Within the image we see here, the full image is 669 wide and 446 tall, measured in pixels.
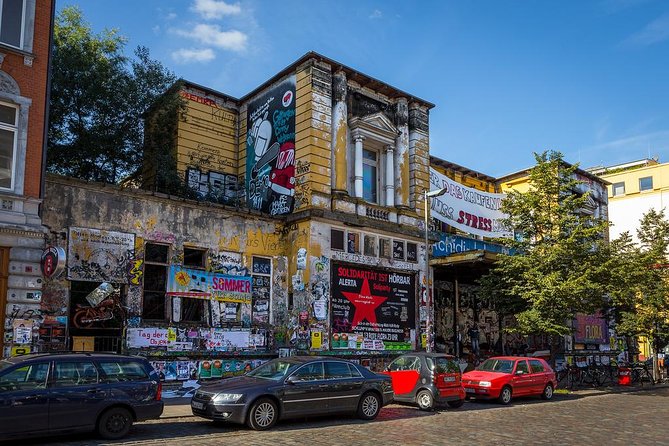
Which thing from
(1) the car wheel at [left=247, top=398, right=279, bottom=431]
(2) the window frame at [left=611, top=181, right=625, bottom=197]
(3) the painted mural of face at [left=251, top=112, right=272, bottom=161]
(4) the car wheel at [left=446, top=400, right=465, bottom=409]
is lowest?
(4) the car wheel at [left=446, top=400, right=465, bottom=409]

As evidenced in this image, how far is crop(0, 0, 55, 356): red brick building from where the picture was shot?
15.4 m

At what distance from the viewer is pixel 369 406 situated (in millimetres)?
15352

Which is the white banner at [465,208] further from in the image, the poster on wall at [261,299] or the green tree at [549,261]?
the poster on wall at [261,299]

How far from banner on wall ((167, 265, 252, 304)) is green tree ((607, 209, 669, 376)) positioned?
52.4 feet

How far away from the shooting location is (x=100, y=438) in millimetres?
11703

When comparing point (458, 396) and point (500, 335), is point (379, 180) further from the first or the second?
point (500, 335)

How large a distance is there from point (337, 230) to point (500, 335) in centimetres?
1502

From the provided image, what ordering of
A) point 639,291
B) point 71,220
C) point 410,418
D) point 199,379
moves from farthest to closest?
point 639,291 → point 199,379 → point 71,220 → point 410,418

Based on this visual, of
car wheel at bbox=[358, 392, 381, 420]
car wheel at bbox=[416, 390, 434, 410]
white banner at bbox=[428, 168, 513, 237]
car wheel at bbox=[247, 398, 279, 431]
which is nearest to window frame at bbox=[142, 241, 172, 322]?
car wheel at bbox=[247, 398, 279, 431]

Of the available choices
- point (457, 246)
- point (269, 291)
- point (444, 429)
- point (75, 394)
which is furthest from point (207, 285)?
point (457, 246)

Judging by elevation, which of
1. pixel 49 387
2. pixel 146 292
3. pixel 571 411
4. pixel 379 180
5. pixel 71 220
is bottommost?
pixel 571 411

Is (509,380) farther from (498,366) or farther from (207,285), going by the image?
(207,285)

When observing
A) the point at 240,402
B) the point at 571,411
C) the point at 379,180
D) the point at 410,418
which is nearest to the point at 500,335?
the point at 379,180

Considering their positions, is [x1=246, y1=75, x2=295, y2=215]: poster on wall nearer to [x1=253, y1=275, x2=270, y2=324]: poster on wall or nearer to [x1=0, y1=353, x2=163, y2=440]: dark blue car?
[x1=253, y1=275, x2=270, y2=324]: poster on wall
